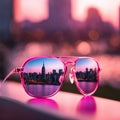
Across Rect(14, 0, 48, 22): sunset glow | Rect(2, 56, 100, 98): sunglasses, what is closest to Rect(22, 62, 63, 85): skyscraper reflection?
Rect(2, 56, 100, 98): sunglasses

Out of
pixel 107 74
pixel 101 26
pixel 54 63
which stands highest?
pixel 101 26

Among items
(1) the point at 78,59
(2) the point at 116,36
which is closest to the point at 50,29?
(2) the point at 116,36

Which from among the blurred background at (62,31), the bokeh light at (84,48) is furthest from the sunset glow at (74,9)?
the bokeh light at (84,48)

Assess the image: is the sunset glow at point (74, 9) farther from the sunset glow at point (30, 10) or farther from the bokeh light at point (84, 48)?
the bokeh light at point (84, 48)

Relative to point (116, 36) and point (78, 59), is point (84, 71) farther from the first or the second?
point (116, 36)

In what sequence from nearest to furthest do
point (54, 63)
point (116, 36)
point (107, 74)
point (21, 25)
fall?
1. point (54, 63)
2. point (107, 74)
3. point (116, 36)
4. point (21, 25)

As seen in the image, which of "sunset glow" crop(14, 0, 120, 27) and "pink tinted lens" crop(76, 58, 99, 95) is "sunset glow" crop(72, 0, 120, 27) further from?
"pink tinted lens" crop(76, 58, 99, 95)
